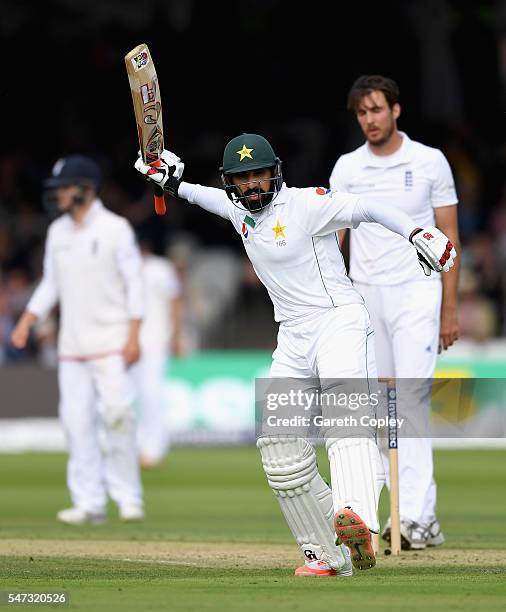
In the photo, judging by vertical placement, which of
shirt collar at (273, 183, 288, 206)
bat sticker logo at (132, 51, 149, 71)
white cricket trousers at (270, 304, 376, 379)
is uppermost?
bat sticker logo at (132, 51, 149, 71)

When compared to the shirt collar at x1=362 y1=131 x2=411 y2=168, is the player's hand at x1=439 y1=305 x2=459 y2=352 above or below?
below

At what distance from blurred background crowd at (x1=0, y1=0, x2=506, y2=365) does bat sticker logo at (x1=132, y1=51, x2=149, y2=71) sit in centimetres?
1140

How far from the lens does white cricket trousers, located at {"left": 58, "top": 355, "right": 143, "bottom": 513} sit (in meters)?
10.0

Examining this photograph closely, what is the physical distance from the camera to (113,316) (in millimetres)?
10086

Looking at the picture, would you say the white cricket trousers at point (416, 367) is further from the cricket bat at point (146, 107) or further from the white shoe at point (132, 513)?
the white shoe at point (132, 513)

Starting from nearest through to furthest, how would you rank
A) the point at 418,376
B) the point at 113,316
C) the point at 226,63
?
the point at 418,376, the point at 113,316, the point at 226,63

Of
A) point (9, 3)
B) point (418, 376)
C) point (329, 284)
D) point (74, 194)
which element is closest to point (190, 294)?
point (9, 3)

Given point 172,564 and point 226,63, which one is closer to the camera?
point 172,564

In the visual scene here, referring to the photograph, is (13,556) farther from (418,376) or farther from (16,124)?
(16,124)

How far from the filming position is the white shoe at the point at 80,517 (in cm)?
980

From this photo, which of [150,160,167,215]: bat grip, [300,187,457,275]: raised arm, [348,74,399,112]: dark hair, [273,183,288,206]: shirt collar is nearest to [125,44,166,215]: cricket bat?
[150,160,167,215]: bat grip

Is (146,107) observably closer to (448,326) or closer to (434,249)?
(434,249)

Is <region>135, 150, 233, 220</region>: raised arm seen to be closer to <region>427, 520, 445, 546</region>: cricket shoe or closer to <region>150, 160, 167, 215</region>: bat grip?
<region>150, 160, 167, 215</region>: bat grip

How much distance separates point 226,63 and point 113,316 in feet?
36.3
